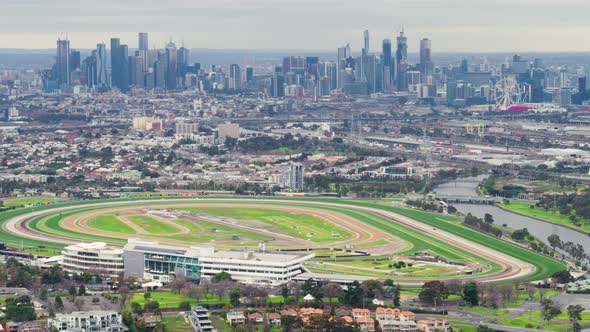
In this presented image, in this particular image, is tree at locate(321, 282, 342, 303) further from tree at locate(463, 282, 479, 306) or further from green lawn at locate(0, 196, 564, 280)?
green lawn at locate(0, 196, 564, 280)

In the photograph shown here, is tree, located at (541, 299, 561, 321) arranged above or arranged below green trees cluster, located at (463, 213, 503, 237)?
above

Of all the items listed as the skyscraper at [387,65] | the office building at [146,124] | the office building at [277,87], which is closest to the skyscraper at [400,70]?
the skyscraper at [387,65]

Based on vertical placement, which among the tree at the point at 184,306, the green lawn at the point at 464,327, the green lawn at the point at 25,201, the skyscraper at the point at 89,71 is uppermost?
the skyscraper at the point at 89,71

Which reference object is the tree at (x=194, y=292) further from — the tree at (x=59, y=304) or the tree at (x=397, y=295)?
the tree at (x=397, y=295)

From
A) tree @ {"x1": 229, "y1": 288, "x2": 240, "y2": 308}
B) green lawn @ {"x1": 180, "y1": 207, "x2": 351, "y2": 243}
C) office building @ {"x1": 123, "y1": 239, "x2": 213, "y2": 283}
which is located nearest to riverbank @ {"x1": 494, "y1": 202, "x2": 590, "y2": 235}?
green lawn @ {"x1": 180, "y1": 207, "x2": 351, "y2": 243}

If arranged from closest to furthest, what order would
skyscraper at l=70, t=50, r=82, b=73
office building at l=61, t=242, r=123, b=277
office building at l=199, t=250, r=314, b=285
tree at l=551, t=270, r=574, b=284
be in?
office building at l=199, t=250, r=314, b=285, tree at l=551, t=270, r=574, b=284, office building at l=61, t=242, r=123, b=277, skyscraper at l=70, t=50, r=82, b=73

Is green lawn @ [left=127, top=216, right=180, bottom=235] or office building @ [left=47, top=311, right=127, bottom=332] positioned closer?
office building @ [left=47, top=311, right=127, bottom=332]

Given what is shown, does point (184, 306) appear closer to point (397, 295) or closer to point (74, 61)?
point (397, 295)
